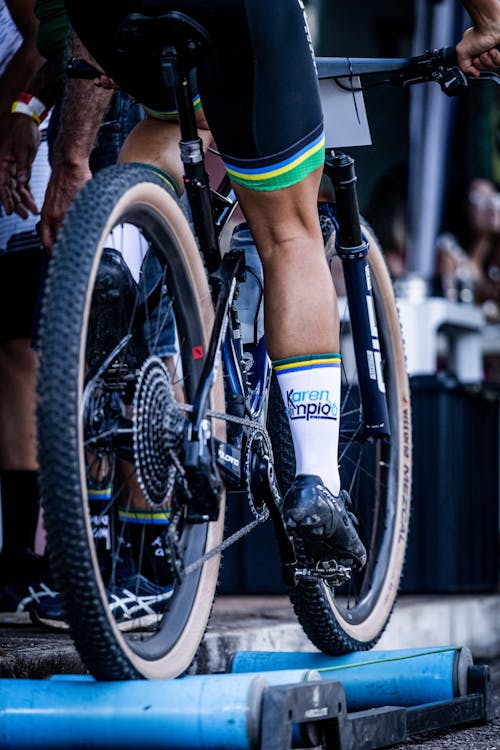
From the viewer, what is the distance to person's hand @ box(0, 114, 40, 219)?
10.7 feet

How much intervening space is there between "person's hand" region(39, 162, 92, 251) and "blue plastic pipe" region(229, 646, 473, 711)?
3.24ft

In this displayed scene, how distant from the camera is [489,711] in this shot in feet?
8.84

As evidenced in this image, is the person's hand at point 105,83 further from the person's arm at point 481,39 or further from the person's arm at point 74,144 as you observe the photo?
the person's arm at point 481,39

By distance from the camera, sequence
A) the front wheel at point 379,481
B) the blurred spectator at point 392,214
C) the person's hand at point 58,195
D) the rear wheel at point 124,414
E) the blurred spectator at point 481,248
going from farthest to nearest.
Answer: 1. the blurred spectator at point 481,248
2. the blurred spectator at point 392,214
3. the front wheel at point 379,481
4. the person's hand at point 58,195
5. the rear wheel at point 124,414

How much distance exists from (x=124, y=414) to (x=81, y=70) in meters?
0.82

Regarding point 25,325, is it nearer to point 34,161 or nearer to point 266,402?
point 34,161

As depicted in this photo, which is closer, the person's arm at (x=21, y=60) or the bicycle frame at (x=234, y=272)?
the bicycle frame at (x=234, y=272)

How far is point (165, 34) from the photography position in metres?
2.23

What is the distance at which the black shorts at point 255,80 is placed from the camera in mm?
2238

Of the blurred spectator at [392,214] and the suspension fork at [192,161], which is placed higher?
the blurred spectator at [392,214]

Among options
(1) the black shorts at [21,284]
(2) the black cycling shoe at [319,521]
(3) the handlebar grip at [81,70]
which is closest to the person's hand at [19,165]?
(1) the black shorts at [21,284]

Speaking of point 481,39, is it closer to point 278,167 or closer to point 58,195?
point 278,167

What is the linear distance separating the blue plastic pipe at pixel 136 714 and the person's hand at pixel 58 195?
43.9 inches

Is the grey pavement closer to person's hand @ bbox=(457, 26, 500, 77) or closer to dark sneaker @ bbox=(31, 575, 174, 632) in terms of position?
dark sneaker @ bbox=(31, 575, 174, 632)
